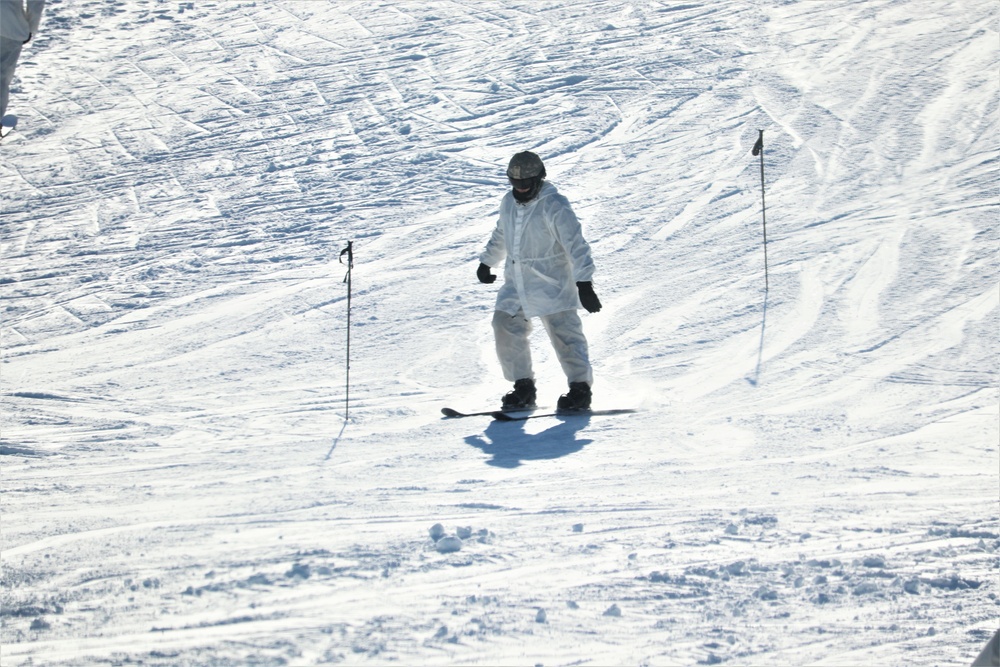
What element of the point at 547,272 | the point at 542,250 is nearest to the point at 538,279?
the point at 547,272

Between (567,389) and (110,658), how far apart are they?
4.40 meters

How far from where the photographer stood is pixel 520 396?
7.96 m

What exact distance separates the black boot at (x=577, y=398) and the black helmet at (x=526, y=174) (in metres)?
1.16

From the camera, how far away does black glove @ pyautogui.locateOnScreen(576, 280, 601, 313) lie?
24.0 ft

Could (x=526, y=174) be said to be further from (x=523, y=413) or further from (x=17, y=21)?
(x=17, y=21)

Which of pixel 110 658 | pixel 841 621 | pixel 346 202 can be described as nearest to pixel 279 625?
pixel 110 658

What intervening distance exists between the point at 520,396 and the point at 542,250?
0.92 metres

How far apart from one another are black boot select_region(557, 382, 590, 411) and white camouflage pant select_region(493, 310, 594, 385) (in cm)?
4

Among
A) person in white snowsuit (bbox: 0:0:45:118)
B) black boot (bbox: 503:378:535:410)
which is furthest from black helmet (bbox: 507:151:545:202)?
person in white snowsuit (bbox: 0:0:45:118)

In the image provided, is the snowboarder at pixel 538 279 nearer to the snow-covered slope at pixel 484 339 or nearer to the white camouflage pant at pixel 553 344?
the white camouflage pant at pixel 553 344

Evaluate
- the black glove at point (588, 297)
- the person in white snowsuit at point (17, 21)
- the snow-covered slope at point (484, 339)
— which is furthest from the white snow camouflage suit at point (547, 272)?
the person in white snowsuit at point (17, 21)

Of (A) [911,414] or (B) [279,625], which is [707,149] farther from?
(B) [279,625]

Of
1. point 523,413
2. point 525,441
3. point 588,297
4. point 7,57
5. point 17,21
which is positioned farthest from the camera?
point 7,57

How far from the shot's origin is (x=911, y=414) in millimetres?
7059
